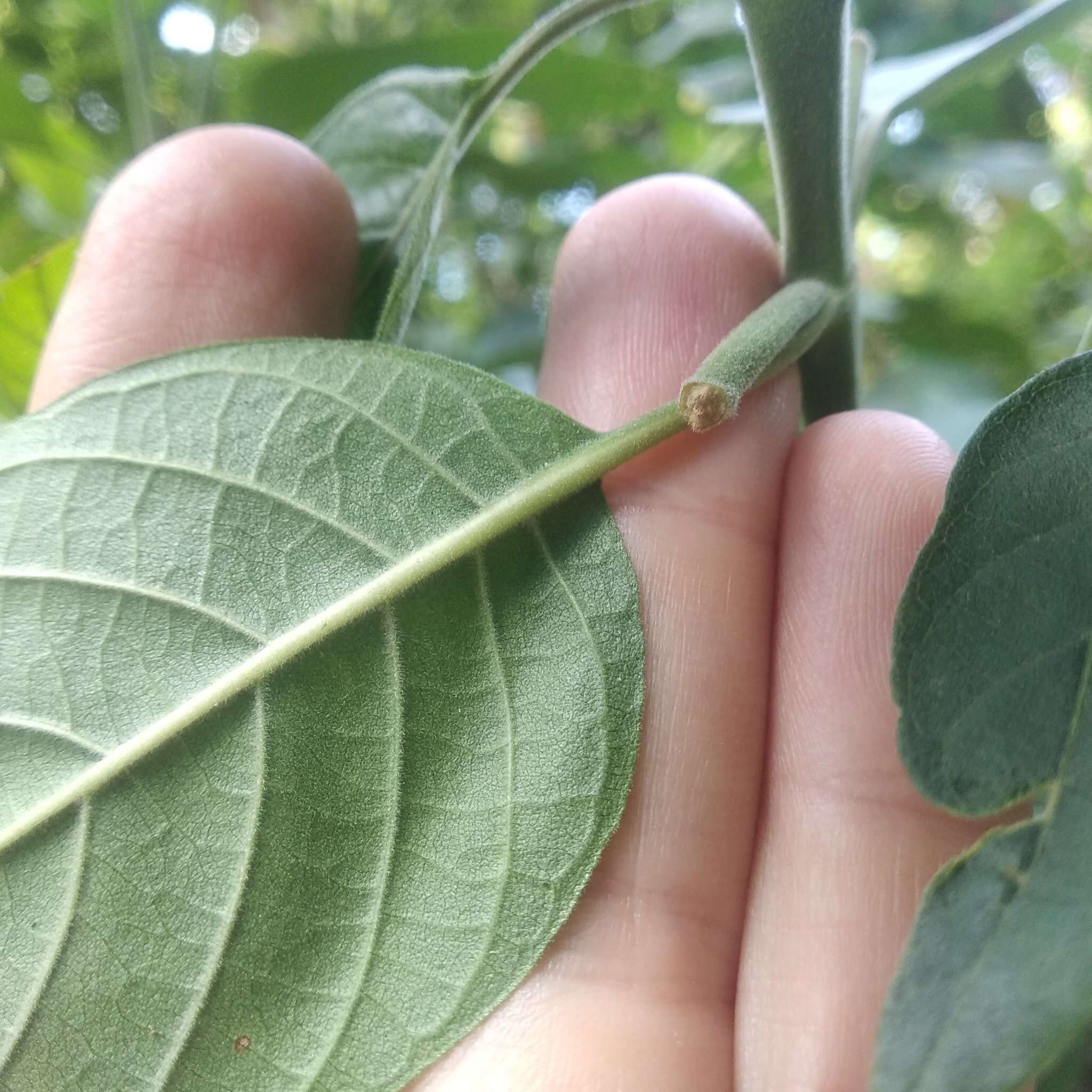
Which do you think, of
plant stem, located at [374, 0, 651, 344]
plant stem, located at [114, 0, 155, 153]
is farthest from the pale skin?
plant stem, located at [114, 0, 155, 153]

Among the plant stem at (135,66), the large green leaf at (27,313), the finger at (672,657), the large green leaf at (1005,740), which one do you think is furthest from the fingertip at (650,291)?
the plant stem at (135,66)

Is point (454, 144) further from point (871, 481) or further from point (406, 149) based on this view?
point (871, 481)

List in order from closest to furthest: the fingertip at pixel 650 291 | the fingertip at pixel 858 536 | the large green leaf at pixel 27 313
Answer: the fingertip at pixel 858 536, the fingertip at pixel 650 291, the large green leaf at pixel 27 313

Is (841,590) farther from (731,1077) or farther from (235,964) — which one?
(235,964)

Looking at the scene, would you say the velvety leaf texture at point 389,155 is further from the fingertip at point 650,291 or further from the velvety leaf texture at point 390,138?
the fingertip at point 650,291

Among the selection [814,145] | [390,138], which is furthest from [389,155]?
[814,145]

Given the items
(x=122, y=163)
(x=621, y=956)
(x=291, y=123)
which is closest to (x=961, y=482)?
(x=621, y=956)

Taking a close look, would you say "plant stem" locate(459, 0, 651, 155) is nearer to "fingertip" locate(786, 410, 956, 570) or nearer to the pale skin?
the pale skin
